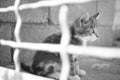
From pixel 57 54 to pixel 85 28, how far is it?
686mm

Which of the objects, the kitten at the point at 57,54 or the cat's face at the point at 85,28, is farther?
the cat's face at the point at 85,28

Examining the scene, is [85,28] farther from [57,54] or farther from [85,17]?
[57,54]

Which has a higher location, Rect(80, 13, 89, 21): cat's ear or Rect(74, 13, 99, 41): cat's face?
Rect(80, 13, 89, 21): cat's ear

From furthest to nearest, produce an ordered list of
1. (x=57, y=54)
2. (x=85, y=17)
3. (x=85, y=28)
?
1. (x=85, y=28)
2. (x=85, y=17)
3. (x=57, y=54)

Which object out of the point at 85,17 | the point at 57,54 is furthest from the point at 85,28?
the point at 57,54

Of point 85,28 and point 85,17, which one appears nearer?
point 85,17

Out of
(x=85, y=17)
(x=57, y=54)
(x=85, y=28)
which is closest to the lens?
(x=57, y=54)

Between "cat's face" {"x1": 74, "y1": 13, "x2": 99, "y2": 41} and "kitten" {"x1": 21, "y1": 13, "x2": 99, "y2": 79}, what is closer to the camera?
"kitten" {"x1": 21, "y1": 13, "x2": 99, "y2": 79}

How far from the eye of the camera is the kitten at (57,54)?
4.91ft

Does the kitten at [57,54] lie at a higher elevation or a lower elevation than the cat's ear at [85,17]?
lower

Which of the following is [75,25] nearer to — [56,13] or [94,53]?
[56,13]

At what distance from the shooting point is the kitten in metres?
1.50

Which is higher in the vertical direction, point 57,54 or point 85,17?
point 85,17

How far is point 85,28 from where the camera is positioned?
2.24 metres
